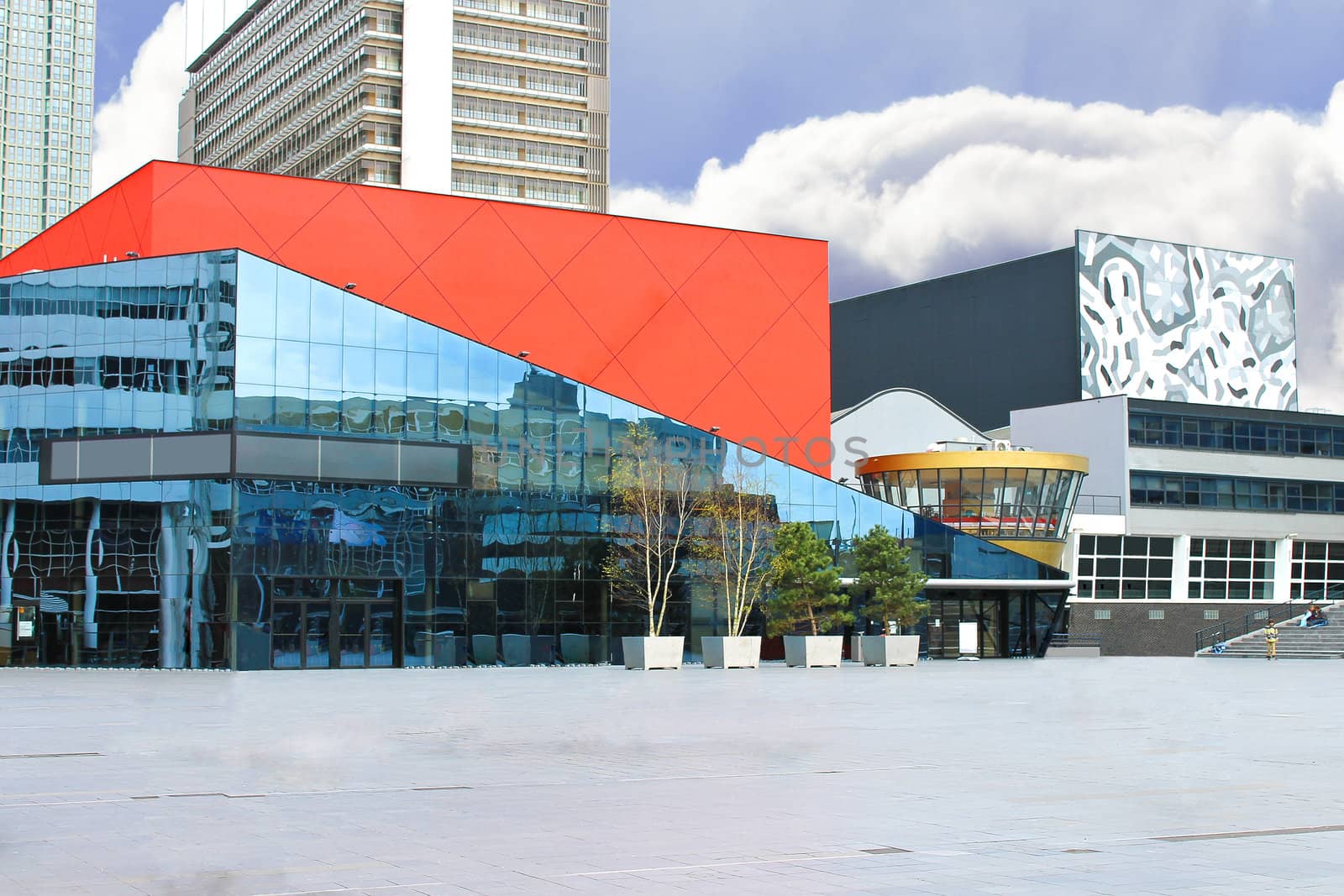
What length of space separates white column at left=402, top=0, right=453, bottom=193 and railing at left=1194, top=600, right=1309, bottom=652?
66868 millimetres

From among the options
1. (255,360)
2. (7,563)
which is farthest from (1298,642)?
(7,563)

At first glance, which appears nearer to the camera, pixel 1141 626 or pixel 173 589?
pixel 173 589

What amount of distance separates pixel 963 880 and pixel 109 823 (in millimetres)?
6045

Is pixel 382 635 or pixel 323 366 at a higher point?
pixel 323 366

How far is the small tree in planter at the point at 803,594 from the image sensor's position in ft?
147

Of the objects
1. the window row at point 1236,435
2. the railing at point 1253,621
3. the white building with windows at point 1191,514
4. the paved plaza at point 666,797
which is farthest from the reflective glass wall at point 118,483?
the railing at point 1253,621

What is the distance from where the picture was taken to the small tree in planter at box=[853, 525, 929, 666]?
154 ft

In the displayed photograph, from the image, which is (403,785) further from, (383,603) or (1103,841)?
(383,603)

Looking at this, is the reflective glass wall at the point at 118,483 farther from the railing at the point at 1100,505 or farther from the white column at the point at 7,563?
the railing at the point at 1100,505

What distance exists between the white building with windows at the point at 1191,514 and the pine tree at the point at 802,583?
89.2 feet

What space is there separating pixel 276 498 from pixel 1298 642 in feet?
139

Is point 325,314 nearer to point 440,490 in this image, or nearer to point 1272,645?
point 440,490

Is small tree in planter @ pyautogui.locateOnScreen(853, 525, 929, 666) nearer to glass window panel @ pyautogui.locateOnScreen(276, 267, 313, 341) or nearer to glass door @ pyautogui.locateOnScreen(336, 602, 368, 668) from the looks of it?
glass door @ pyautogui.locateOnScreen(336, 602, 368, 668)

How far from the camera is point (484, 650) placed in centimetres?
4394
